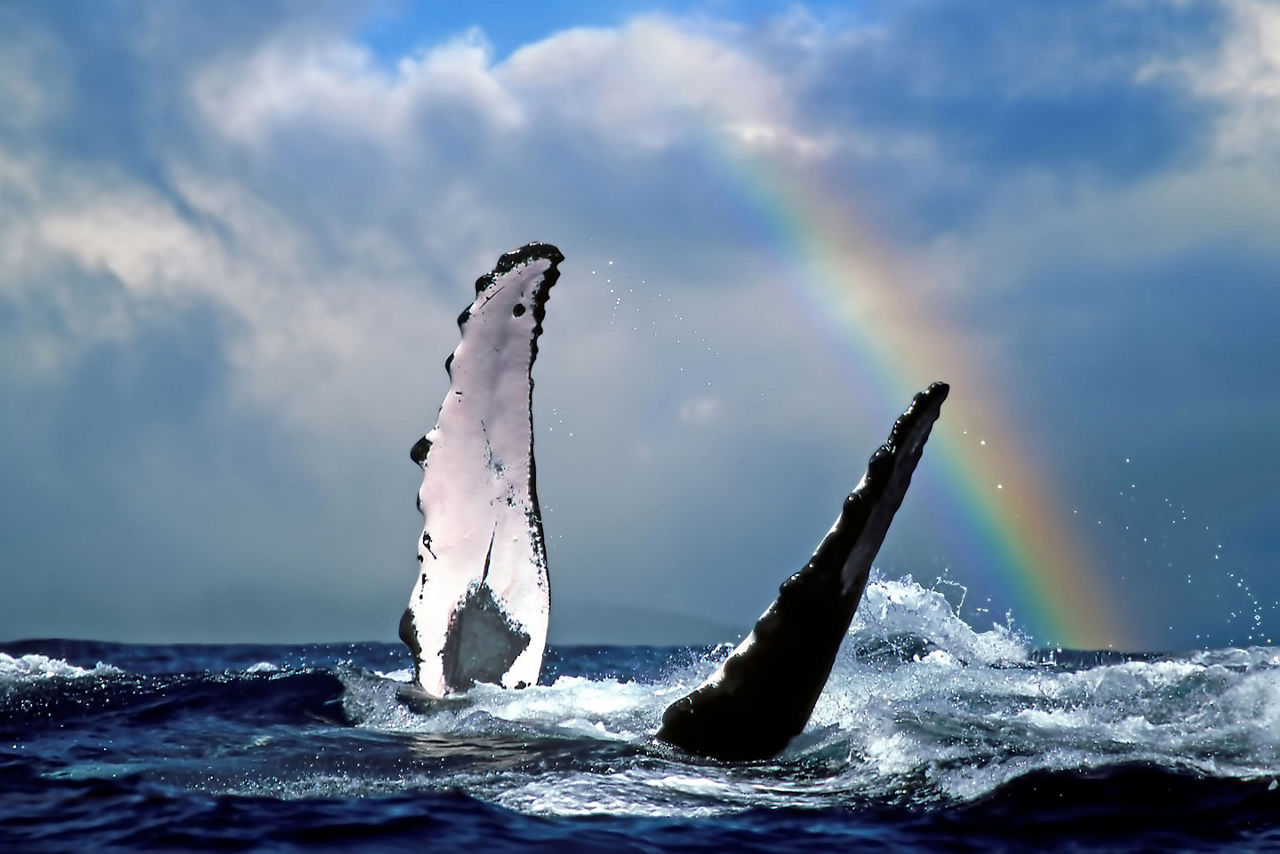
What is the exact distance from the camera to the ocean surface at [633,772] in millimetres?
5527

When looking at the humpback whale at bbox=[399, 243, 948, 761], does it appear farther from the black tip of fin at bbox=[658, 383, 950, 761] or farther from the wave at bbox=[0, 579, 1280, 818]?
the black tip of fin at bbox=[658, 383, 950, 761]

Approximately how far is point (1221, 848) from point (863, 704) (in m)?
3.57

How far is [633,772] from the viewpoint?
6562 millimetres

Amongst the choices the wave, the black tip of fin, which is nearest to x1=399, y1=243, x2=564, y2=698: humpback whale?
the wave

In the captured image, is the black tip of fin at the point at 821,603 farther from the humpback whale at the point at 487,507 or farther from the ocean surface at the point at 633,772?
the humpback whale at the point at 487,507

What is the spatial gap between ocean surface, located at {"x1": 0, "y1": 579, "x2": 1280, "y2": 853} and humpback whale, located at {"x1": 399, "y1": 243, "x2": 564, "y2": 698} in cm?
39

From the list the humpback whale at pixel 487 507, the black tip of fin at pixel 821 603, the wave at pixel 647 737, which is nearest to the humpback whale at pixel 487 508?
the humpback whale at pixel 487 507

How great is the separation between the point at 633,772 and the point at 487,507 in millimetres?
3040

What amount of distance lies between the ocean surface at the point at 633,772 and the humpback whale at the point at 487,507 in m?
0.39

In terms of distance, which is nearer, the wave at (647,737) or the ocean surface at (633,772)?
the ocean surface at (633,772)

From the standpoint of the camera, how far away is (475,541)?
29.6 ft

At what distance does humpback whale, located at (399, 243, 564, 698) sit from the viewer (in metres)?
8.73

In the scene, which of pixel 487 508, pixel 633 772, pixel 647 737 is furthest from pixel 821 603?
pixel 487 508

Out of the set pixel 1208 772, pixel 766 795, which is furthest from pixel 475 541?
pixel 1208 772
